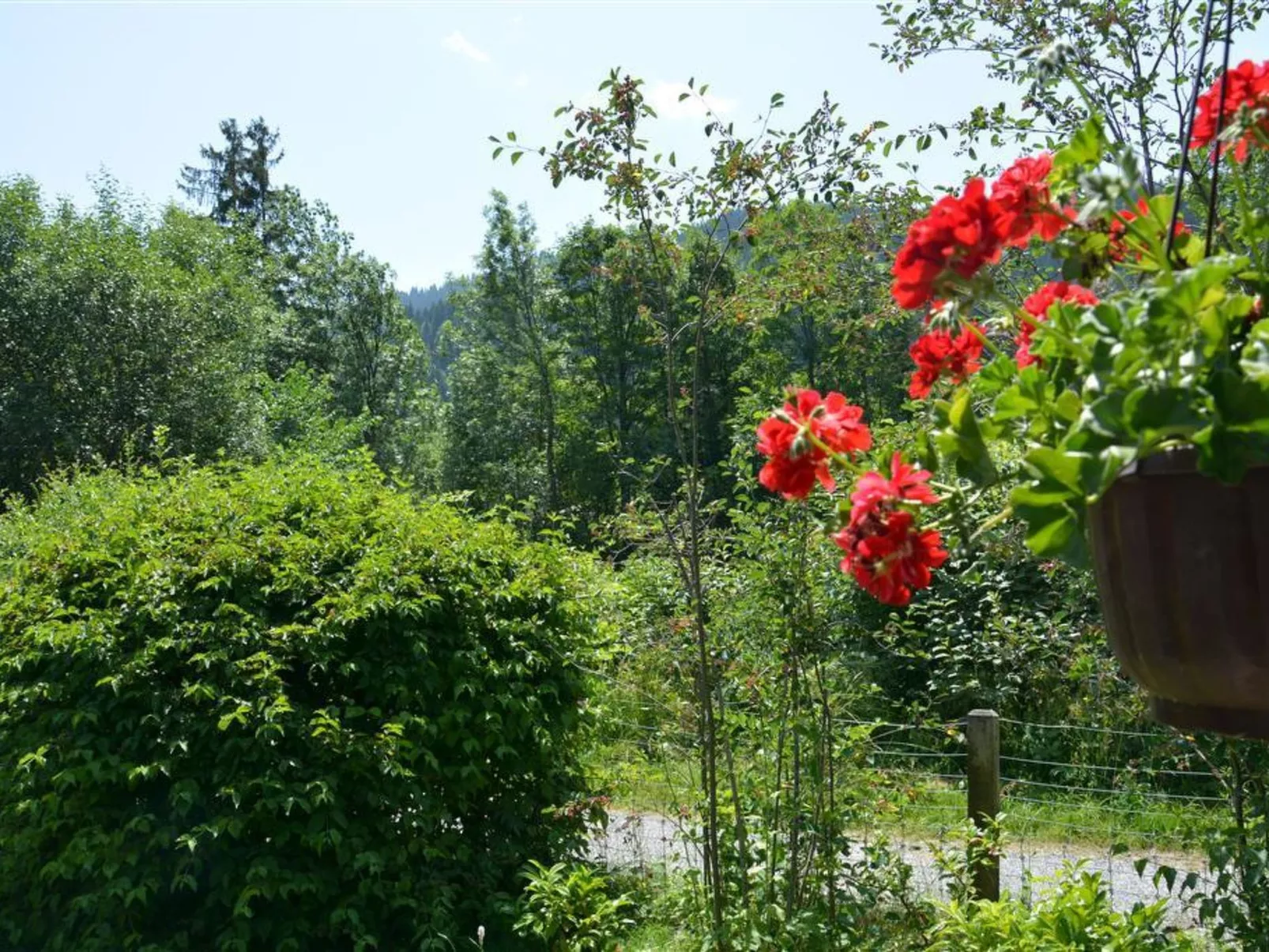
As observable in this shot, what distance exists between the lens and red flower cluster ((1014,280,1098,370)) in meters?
1.14

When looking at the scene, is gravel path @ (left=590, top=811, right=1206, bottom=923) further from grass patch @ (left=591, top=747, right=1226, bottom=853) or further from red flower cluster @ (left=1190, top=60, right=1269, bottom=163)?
red flower cluster @ (left=1190, top=60, right=1269, bottom=163)

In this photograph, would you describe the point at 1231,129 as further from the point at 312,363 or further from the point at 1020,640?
the point at 312,363

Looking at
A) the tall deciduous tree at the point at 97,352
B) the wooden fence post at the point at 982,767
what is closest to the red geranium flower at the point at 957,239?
the wooden fence post at the point at 982,767

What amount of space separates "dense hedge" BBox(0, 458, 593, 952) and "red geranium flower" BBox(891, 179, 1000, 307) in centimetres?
283

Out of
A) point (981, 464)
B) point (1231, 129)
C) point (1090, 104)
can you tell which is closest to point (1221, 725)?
point (981, 464)

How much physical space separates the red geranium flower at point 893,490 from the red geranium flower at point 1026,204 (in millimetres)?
243

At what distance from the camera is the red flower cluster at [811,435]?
1.22 metres

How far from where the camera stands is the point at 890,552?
1.15 meters

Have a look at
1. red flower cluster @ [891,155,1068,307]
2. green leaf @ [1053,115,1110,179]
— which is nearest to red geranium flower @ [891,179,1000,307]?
red flower cluster @ [891,155,1068,307]

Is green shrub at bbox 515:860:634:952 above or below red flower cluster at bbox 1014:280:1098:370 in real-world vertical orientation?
below

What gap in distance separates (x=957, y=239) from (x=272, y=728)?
2.91 m

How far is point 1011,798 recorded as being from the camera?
5.59m

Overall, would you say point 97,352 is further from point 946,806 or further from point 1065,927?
point 1065,927

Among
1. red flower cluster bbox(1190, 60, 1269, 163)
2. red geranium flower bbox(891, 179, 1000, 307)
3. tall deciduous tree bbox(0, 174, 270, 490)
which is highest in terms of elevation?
tall deciduous tree bbox(0, 174, 270, 490)
